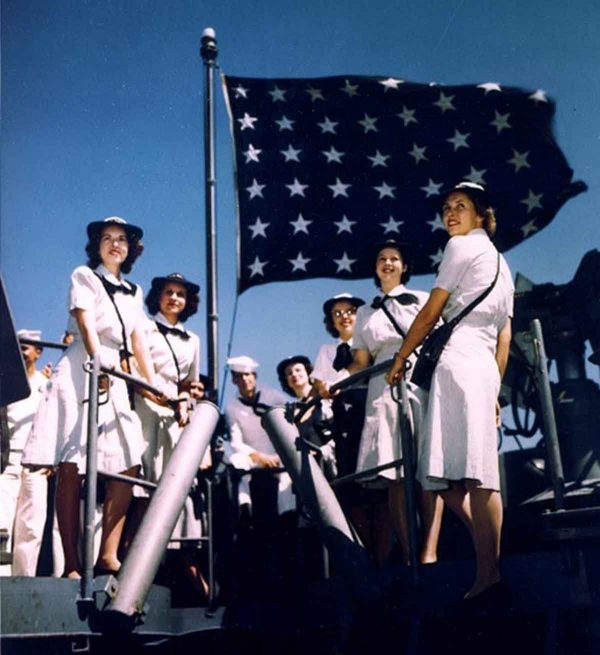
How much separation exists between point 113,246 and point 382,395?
179 cm

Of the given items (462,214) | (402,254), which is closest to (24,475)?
(402,254)

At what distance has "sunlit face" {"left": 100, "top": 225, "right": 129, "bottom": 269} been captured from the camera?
5.46m

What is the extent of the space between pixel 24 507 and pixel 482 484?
9.57ft

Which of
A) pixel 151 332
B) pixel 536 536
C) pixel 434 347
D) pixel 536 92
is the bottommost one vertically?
pixel 536 536

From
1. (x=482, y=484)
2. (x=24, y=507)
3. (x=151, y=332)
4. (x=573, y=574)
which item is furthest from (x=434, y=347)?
(x=24, y=507)

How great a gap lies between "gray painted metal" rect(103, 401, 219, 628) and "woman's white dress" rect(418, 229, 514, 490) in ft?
4.05

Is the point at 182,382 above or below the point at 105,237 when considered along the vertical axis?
below

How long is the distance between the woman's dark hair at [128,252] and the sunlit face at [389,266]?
1452mm

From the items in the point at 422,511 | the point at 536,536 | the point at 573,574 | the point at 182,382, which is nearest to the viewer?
the point at 573,574

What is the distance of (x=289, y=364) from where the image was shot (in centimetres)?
705

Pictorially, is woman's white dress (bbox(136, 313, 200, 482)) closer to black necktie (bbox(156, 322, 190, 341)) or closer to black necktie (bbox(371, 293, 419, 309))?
black necktie (bbox(156, 322, 190, 341))

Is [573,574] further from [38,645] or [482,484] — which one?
[38,645]

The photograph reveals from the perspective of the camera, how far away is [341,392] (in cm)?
559

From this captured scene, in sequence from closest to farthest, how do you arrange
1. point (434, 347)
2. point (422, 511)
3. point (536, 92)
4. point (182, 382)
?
point (434, 347), point (422, 511), point (182, 382), point (536, 92)
